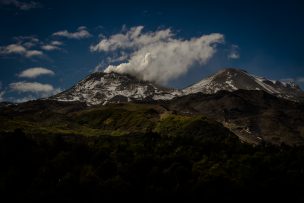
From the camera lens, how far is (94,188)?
5782 inches

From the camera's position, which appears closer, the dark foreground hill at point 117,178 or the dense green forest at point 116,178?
the dark foreground hill at point 117,178

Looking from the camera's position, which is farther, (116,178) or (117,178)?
(116,178)

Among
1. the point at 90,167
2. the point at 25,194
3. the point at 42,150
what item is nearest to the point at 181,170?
the point at 90,167

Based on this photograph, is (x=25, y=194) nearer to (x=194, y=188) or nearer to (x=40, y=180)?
(x=40, y=180)

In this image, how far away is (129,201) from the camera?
484ft

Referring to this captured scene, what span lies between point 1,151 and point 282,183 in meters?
109

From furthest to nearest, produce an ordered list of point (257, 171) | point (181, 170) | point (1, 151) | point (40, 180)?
point (257, 171) < point (181, 170) < point (1, 151) < point (40, 180)

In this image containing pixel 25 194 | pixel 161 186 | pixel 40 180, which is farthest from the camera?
pixel 161 186

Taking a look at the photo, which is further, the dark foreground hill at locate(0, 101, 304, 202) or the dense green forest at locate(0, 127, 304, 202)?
the dense green forest at locate(0, 127, 304, 202)

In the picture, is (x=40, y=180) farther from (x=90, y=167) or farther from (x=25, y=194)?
(x=90, y=167)

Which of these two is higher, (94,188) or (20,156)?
(20,156)

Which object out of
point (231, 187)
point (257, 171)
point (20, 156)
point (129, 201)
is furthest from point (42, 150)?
point (257, 171)

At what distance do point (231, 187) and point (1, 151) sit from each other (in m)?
86.9

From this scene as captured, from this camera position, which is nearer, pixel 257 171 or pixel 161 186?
pixel 161 186
